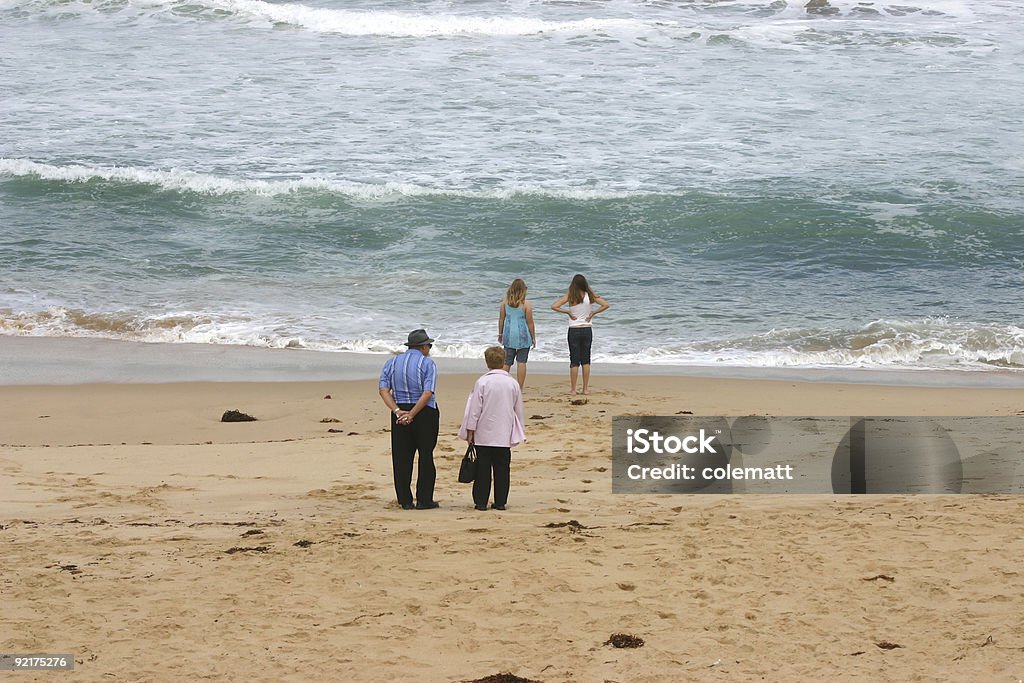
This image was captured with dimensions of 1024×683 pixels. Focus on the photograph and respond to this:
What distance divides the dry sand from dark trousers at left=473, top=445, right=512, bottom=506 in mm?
154

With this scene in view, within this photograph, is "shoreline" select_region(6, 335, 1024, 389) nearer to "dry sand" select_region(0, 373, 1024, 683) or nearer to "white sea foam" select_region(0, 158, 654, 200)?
"dry sand" select_region(0, 373, 1024, 683)

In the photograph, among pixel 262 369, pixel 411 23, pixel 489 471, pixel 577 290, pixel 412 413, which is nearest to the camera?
pixel 412 413

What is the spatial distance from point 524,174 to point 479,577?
54.7ft

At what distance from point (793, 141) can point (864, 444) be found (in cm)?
1544

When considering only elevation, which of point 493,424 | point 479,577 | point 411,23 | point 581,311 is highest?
point 411,23

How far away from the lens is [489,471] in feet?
25.7

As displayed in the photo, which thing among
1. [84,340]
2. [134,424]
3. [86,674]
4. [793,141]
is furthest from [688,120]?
A: [86,674]

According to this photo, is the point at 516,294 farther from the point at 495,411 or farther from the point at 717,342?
the point at 495,411

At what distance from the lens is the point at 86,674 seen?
526 centimetres

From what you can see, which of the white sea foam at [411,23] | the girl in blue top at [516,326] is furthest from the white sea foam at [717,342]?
the white sea foam at [411,23]

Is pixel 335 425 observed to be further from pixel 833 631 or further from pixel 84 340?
pixel 833 631

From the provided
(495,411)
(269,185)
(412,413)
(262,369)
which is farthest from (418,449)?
(269,185)

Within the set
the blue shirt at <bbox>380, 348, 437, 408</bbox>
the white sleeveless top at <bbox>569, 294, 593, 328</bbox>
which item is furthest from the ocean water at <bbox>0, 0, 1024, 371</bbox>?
the blue shirt at <bbox>380, 348, 437, 408</bbox>

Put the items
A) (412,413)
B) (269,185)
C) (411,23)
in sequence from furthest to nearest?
(411,23), (269,185), (412,413)
